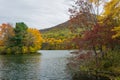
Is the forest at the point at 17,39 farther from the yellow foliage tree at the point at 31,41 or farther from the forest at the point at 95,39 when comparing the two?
the forest at the point at 95,39

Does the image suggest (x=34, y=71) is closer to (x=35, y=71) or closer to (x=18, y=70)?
(x=35, y=71)

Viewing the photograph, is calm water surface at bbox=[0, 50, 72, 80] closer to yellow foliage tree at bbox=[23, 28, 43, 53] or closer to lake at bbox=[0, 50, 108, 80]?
lake at bbox=[0, 50, 108, 80]

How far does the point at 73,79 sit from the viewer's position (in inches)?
1326

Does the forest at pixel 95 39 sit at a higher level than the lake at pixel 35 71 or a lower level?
higher

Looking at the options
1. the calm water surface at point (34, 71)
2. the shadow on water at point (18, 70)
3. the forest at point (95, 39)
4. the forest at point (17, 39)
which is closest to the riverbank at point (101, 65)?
the forest at point (95, 39)

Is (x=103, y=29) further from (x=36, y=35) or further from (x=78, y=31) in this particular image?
(x=36, y=35)

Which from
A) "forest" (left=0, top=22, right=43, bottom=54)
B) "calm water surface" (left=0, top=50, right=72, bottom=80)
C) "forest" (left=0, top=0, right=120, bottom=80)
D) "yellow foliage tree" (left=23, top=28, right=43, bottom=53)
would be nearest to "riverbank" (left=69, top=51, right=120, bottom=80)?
"forest" (left=0, top=0, right=120, bottom=80)

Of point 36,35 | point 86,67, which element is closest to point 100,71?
point 86,67

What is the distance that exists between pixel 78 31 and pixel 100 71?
30.5ft

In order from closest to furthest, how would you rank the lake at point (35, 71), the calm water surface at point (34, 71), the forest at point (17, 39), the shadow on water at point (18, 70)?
the lake at point (35, 71)
the calm water surface at point (34, 71)
the shadow on water at point (18, 70)
the forest at point (17, 39)

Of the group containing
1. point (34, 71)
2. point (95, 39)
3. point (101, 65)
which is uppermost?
point (95, 39)

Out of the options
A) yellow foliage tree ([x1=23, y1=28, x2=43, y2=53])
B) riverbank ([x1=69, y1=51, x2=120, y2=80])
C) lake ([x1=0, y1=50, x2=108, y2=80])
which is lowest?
lake ([x1=0, y1=50, x2=108, y2=80])

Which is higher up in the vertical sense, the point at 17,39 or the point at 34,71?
the point at 17,39

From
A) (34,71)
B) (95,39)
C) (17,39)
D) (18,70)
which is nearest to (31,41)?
(17,39)
